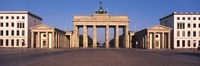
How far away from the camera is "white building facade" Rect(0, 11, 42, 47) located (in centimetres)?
11994

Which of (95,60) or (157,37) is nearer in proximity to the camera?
(95,60)

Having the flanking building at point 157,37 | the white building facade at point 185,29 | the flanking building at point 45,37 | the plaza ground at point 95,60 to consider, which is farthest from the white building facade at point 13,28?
the plaza ground at point 95,60

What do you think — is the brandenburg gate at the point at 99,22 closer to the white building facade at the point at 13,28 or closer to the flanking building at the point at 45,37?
the flanking building at the point at 45,37

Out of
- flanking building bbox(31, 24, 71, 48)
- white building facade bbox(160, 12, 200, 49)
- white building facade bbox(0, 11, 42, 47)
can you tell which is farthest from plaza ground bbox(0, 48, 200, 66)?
white building facade bbox(160, 12, 200, 49)

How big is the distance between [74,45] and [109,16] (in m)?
17.7

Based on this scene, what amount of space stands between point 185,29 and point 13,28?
195 ft

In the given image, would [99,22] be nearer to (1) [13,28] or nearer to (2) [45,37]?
(2) [45,37]

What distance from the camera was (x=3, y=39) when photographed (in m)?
120

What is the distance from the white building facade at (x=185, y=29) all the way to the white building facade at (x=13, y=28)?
51.5 m

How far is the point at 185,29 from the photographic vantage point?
400 ft

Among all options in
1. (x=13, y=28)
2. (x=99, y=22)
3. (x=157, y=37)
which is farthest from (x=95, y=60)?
(x=99, y=22)

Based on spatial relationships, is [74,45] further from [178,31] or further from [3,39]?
[178,31]

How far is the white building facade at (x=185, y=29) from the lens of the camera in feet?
399

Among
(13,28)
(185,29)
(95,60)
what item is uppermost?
(13,28)
